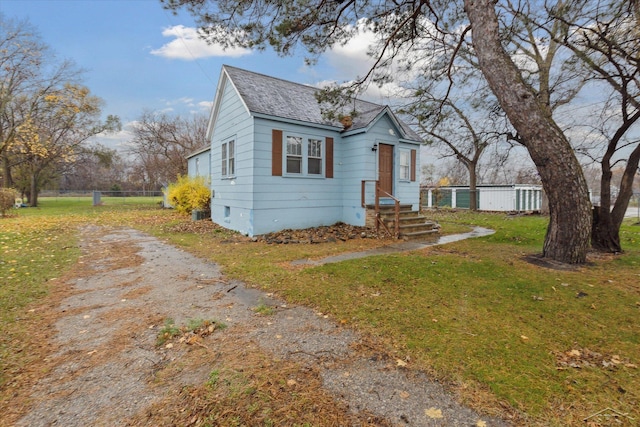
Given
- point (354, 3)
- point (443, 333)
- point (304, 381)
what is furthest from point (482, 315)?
point (354, 3)

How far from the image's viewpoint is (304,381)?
2357 mm

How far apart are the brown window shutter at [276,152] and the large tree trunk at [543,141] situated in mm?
6001

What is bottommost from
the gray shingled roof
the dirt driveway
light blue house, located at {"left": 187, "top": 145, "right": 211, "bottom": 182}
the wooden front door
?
the dirt driveway

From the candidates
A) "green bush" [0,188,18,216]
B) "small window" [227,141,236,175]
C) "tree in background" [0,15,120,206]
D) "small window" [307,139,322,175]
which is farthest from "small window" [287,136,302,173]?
"tree in background" [0,15,120,206]

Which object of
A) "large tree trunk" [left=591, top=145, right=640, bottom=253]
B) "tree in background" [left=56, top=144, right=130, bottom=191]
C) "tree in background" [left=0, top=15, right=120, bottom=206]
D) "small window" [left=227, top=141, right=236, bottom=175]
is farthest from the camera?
"tree in background" [left=56, top=144, right=130, bottom=191]

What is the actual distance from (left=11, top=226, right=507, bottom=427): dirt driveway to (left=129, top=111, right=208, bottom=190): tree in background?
25995 mm

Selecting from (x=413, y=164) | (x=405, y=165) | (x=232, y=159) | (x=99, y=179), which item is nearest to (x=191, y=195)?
(x=232, y=159)

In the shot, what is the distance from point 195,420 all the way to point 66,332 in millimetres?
2378

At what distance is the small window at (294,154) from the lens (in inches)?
401

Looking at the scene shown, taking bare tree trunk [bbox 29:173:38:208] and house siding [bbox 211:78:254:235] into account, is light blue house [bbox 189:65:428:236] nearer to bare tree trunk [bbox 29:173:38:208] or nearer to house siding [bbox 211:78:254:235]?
house siding [bbox 211:78:254:235]

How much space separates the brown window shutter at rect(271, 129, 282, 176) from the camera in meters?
9.74

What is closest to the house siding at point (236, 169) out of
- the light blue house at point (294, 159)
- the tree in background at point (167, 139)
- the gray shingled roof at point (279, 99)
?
the light blue house at point (294, 159)

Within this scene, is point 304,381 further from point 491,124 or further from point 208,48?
point 491,124

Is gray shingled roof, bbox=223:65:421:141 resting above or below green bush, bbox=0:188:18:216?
above
